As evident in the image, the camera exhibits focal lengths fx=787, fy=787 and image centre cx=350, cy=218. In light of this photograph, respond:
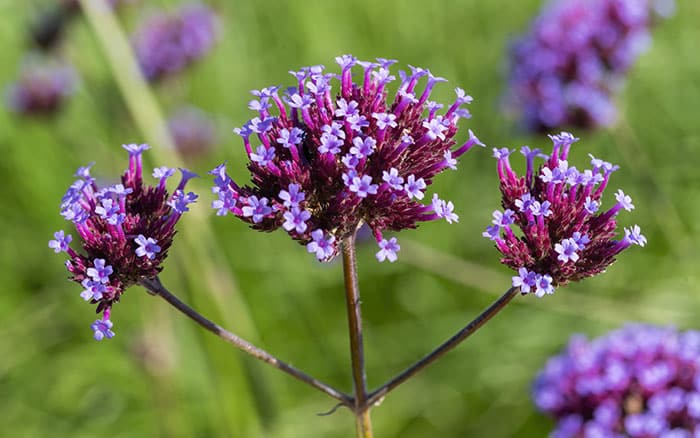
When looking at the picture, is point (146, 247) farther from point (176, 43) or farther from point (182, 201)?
point (176, 43)

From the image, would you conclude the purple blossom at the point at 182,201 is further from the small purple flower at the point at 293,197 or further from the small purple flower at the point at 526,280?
the small purple flower at the point at 526,280

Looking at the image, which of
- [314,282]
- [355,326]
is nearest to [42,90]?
[314,282]

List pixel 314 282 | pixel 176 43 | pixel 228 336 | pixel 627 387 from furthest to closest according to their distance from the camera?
pixel 314 282
pixel 176 43
pixel 627 387
pixel 228 336

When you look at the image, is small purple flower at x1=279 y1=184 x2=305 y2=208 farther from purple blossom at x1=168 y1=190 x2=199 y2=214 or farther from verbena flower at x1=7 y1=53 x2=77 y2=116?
verbena flower at x1=7 y1=53 x2=77 y2=116

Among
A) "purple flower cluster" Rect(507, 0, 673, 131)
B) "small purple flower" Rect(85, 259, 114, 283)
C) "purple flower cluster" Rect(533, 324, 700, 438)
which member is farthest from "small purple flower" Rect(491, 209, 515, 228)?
"purple flower cluster" Rect(507, 0, 673, 131)

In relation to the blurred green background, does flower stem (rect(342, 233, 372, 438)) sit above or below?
below
